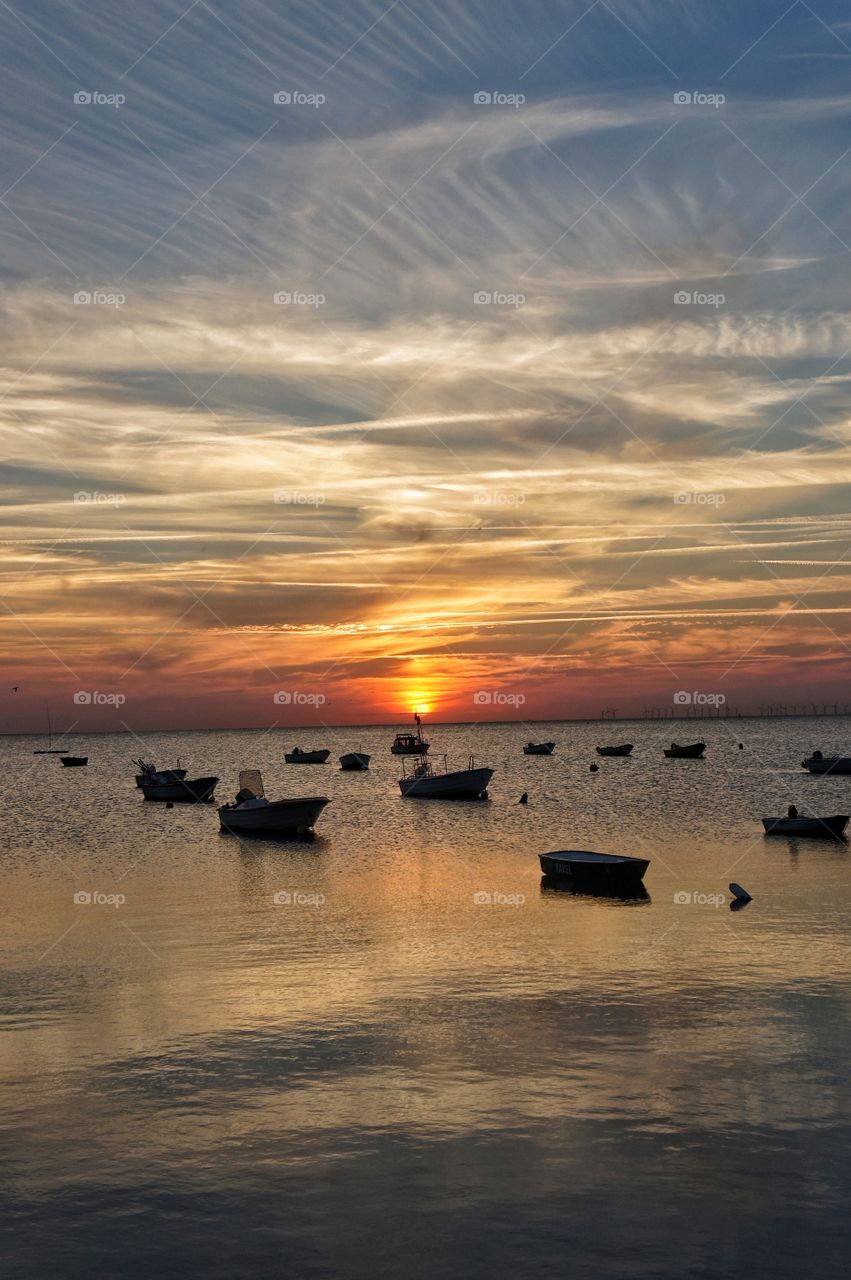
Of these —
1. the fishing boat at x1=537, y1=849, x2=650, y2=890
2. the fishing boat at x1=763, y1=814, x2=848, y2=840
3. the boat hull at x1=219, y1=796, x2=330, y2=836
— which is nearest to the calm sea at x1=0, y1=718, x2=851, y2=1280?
the fishing boat at x1=537, y1=849, x2=650, y2=890

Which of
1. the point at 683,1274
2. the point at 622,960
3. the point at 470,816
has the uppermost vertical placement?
the point at 470,816

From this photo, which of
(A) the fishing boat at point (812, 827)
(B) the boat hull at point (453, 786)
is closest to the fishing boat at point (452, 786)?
(B) the boat hull at point (453, 786)

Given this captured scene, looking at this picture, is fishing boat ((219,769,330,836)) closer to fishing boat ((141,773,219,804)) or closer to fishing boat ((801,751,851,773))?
fishing boat ((141,773,219,804))

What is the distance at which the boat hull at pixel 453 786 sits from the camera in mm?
114375

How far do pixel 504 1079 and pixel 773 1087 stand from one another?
17.4 feet

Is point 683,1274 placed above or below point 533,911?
below

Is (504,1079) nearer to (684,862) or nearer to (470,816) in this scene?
(684,862)

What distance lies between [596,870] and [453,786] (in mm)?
66071

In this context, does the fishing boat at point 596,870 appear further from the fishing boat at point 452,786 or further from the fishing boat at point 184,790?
the fishing boat at point 184,790

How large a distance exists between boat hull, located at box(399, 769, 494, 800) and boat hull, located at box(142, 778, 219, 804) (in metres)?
21.9

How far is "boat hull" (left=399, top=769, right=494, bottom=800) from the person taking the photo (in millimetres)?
114375

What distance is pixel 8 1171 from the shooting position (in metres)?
18.6

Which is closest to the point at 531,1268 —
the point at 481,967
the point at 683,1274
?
the point at 683,1274

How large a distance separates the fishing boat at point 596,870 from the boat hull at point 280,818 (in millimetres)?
Answer: 28133
